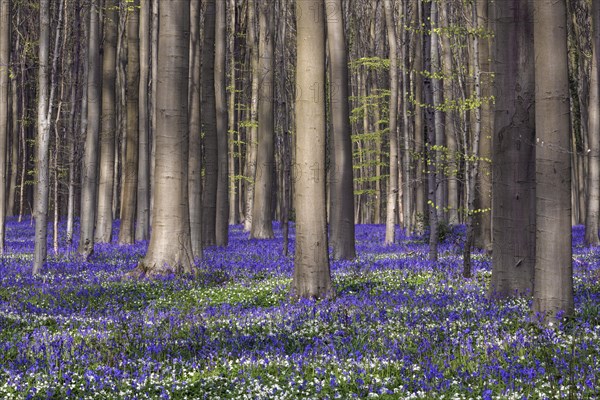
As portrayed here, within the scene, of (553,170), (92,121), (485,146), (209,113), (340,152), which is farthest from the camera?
(209,113)

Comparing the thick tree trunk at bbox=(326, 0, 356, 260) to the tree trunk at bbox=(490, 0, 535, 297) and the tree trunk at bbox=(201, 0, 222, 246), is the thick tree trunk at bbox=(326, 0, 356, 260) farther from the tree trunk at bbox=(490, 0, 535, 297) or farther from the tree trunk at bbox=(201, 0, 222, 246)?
the tree trunk at bbox=(490, 0, 535, 297)

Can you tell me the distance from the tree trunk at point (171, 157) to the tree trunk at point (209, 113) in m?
5.54

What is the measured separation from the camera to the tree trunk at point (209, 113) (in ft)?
70.9

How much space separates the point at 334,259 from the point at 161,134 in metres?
5.79

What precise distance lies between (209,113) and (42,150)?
7.36 metres

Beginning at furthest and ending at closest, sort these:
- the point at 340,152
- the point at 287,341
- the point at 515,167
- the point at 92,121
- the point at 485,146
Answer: the point at 92,121 < the point at 485,146 < the point at 340,152 < the point at 515,167 < the point at 287,341

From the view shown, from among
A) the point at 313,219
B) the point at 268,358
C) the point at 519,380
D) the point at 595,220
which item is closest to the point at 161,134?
the point at 313,219

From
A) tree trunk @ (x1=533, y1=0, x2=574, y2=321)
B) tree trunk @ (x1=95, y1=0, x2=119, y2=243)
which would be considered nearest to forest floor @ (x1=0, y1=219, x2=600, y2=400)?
tree trunk @ (x1=533, y1=0, x2=574, y2=321)

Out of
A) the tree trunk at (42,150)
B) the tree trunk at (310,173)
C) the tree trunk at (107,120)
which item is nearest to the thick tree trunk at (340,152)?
the tree trunk at (310,173)

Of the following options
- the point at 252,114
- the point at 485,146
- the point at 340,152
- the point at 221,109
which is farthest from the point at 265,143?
the point at 485,146

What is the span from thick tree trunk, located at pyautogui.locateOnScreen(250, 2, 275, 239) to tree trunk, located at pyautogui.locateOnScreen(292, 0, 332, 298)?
16.6m

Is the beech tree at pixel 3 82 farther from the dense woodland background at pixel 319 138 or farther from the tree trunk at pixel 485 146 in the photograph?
the tree trunk at pixel 485 146

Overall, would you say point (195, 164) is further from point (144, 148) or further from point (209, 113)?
point (144, 148)

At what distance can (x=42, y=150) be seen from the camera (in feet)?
51.1
